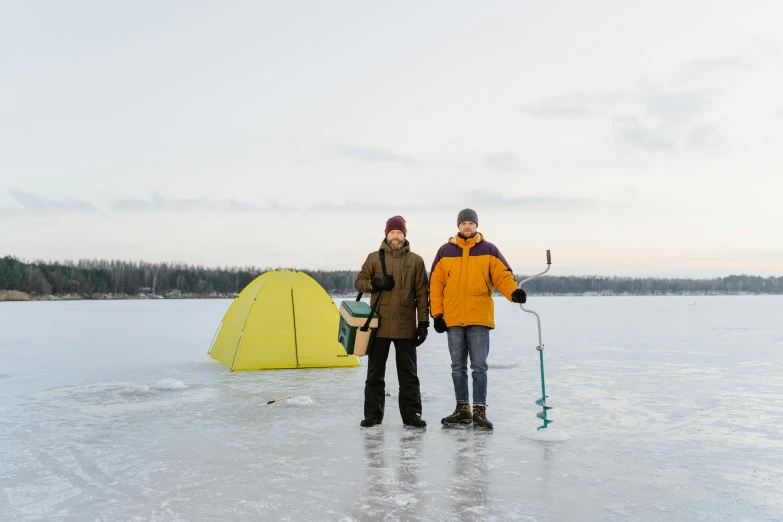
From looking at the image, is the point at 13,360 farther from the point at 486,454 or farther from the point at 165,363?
the point at 486,454

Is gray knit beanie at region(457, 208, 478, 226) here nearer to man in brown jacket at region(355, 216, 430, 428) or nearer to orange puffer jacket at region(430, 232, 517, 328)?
orange puffer jacket at region(430, 232, 517, 328)

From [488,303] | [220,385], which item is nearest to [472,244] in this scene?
[488,303]

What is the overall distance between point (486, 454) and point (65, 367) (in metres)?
7.99

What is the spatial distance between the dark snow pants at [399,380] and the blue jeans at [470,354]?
376mm

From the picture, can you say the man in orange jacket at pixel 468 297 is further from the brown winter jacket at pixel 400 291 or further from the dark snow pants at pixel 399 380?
the dark snow pants at pixel 399 380

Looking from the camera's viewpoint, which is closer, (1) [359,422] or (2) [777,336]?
(1) [359,422]

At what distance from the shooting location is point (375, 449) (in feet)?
14.7

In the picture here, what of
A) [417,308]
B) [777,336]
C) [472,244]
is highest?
[472,244]

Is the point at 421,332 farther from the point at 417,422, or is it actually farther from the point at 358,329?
the point at 417,422

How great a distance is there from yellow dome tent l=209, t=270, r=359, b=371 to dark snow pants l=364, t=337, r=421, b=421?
3950mm

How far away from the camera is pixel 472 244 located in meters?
5.18

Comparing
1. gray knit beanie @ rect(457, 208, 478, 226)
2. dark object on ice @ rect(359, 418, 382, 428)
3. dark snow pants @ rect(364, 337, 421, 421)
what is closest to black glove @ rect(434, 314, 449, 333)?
dark snow pants @ rect(364, 337, 421, 421)

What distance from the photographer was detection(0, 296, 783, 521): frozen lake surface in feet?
10.7

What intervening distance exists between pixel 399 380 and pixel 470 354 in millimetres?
683
